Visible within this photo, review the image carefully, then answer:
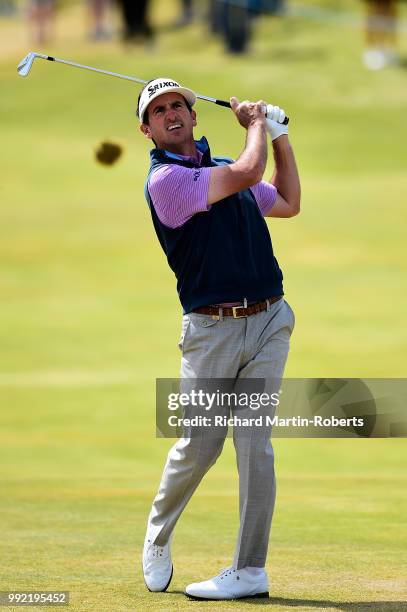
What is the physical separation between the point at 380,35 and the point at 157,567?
1025 inches

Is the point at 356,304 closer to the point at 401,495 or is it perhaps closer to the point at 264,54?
the point at 401,495

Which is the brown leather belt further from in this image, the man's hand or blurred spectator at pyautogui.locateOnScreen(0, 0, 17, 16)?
blurred spectator at pyautogui.locateOnScreen(0, 0, 17, 16)

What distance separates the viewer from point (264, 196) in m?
5.68

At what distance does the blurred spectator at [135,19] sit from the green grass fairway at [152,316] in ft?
2.18

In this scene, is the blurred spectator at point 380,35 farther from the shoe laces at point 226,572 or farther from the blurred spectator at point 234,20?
the shoe laces at point 226,572

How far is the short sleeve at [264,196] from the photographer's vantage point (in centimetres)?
566

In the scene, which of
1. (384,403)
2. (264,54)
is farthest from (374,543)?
(264,54)

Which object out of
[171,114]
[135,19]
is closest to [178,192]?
[171,114]

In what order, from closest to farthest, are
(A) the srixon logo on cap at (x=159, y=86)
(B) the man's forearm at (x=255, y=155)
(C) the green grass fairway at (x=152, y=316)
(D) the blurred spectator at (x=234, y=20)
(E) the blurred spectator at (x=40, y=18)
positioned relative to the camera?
(B) the man's forearm at (x=255, y=155) → (A) the srixon logo on cap at (x=159, y=86) → (C) the green grass fairway at (x=152, y=316) → (D) the blurred spectator at (x=234, y=20) → (E) the blurred spectator at (x=40, y=18)

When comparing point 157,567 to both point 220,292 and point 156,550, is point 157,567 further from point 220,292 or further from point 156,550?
point 220,292

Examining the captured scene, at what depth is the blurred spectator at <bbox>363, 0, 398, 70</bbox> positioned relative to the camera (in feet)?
95.9

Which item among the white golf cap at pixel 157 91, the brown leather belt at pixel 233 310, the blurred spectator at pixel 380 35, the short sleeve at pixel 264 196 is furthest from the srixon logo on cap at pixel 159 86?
the blurred spectator at pixel 380 35

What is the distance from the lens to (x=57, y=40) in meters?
32.7

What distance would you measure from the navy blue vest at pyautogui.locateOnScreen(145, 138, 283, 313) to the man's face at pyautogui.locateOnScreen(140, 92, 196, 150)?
3.0 inches
